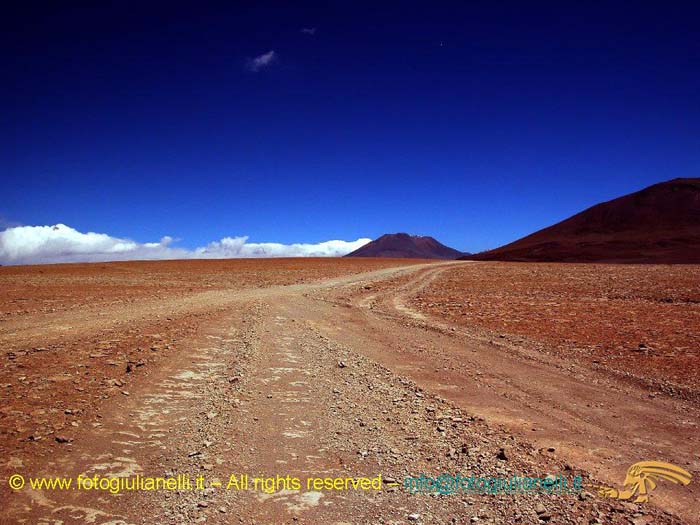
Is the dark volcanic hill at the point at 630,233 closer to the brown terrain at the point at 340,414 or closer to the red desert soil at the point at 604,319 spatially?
the red desert soil at the point at 604,319

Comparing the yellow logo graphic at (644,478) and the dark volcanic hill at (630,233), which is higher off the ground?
the dark volcanic hill at (630,233)

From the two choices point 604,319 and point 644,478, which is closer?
point 644,478

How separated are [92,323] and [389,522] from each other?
12263 mm

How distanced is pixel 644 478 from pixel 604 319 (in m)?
11.2

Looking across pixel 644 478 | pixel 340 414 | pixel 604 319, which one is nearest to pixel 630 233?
pixel 604 319

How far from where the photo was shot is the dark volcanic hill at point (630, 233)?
74.4 m

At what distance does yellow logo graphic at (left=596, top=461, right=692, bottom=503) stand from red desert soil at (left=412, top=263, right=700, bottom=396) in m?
3.45

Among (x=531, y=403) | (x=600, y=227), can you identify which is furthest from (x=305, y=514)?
(x=600, y=227)

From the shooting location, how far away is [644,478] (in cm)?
456

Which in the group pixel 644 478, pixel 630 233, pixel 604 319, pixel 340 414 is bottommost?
pixel 644 478

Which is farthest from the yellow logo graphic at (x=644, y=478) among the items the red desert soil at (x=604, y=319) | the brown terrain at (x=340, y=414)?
the red desert soil at (x=604, y=319)

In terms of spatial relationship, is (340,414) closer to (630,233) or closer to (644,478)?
(644,478)

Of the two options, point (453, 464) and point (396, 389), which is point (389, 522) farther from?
point (396, 389)

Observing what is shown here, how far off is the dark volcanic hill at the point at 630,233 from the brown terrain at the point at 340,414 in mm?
63160
